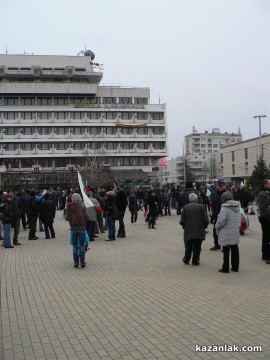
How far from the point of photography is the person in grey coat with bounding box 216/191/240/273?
8.68 metres

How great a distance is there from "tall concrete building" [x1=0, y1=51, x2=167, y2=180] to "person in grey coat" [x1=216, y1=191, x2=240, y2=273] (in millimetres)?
57221

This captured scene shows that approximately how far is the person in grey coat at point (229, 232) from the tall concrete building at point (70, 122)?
57.2 m

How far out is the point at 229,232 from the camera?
873cm

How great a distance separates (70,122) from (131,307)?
214ft

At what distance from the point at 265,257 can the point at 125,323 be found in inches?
223

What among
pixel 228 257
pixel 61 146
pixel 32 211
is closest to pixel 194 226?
pixel 228 257

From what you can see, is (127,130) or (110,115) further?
(127,130)

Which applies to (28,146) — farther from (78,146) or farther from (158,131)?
(158,131)

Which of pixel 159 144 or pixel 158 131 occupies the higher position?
pixel 158 131

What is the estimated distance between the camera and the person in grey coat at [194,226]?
954 centimetres

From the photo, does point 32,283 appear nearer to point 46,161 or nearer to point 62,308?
point 62,308

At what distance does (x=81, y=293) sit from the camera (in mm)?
7332

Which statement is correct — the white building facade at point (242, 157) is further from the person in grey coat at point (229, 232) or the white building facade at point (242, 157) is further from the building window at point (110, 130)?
the person in grey coat at point (229, 232)

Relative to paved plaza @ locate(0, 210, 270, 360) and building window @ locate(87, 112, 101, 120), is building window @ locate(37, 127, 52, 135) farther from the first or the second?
paved plaza @ locate(0, 210, 270, 360)
